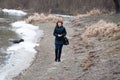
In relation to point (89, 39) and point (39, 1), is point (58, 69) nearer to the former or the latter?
point (89, 39)

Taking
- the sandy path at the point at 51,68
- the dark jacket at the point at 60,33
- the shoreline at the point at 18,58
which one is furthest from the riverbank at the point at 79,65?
the dark jacket at the point at 60,33

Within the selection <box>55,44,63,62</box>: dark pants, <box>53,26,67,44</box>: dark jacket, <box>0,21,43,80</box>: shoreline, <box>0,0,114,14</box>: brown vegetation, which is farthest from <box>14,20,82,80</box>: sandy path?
<box>0,0,114,14</box>: brown vegetation

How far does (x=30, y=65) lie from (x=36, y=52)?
4112 mm

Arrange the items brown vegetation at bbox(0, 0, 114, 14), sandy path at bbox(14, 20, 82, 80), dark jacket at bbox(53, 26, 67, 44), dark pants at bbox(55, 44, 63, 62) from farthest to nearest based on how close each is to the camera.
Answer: brown vegetation at bbox(0, 0, 114, 14), dark pants at bbox(55, 44, 63, 62), dark jacket at bbox(53, 26, 67, 44), sandy path at bbox(14, 20, 82, 80)

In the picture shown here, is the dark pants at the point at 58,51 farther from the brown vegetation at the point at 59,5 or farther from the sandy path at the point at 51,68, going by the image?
the brown vegetation at the point at 59,5

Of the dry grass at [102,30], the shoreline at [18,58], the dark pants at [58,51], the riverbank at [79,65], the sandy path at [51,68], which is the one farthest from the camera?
the dry grass at [102,30]

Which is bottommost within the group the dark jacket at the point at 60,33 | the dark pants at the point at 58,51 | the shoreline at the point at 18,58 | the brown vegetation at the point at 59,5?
the brown vegetation at the point at 59,5

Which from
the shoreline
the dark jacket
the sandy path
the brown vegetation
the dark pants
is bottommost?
the brown vegetation

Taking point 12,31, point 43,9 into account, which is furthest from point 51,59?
point 43,9

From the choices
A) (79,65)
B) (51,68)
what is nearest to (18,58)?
(51,68)

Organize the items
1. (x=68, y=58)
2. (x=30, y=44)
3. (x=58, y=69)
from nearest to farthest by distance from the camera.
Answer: (x=58, y=69) → (x=68, y=58) → (x=30, y=44)

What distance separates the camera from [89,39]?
25.0 meters

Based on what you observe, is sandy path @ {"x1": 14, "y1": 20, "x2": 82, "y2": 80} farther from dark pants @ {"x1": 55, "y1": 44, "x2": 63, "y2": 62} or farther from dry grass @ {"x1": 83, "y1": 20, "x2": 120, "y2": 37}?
dry grass @ {"x1": 83, "y1": 20, "x2": 120, "y2": 37}

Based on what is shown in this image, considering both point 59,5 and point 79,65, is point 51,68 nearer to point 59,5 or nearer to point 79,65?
point 79,65
